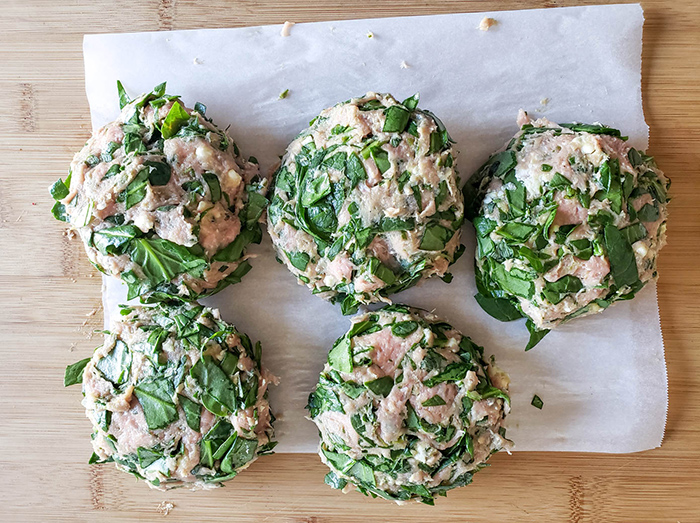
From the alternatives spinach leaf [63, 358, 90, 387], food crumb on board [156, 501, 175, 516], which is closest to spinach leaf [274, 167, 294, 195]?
spinach leaf [63, 358, 90, 387]

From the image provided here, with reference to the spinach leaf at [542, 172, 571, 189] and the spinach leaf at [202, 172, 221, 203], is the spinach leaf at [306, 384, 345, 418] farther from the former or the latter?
the spinach leaf at [542, 172, 571, 189]

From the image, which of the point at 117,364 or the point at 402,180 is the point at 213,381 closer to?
the point at 117,364

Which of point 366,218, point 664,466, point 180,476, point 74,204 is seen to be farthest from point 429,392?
point 74,204

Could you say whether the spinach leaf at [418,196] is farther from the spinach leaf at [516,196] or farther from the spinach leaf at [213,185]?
the spinach leaf at [213,185]

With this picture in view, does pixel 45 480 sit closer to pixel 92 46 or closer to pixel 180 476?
pixel 180 476

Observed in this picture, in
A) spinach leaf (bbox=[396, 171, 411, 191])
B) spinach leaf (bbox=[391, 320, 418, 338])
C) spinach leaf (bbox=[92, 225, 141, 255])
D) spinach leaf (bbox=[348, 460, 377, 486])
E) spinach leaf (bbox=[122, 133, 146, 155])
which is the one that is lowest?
spinach leaf (bbox=[348, 460, 377, 486])

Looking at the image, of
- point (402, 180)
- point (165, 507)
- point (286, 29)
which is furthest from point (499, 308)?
point (165, 507)

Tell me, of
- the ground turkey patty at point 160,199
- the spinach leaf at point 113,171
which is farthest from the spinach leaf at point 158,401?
the spinach leaf at point 113,171

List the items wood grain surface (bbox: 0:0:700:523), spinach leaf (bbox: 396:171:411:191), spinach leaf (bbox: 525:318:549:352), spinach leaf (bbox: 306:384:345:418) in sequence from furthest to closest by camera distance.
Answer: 1. wood grain surface (bbox: 0:0:700:523)
2. spinach leaf (bbox: 525:318:549:352)
3. spinach leaf (bbox: 306:384:345:418)
4. spinach leaf (bbox: 396:171:411:191)
